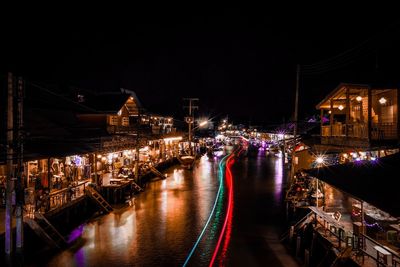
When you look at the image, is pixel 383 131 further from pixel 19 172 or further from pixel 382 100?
pixel 19 172

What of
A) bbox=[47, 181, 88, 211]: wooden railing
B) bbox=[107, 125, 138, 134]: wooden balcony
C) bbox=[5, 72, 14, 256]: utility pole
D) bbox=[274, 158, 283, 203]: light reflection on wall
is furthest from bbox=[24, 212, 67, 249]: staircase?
bbox=[107, 125, 138, 134]: wooden balcony

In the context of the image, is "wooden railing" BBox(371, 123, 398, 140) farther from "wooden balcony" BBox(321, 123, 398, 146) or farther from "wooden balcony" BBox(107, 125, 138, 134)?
"wooden balcony" BBox(107, 125, 138, 134)

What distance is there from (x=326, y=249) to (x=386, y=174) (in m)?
4.74

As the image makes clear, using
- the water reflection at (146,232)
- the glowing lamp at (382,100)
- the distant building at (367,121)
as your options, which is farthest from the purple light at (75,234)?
the glowing lamp at (382,100)

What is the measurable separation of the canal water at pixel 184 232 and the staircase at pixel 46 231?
25.7 inches

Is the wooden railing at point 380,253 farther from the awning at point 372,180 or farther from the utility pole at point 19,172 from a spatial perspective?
the utility pole at point 19,172

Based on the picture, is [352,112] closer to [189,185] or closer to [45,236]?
[189,185]

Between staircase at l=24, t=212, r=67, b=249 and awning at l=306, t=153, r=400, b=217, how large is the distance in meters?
11.8

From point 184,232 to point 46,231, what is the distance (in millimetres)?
6874

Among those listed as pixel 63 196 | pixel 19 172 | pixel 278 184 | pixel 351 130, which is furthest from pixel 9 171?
pixel 278 184

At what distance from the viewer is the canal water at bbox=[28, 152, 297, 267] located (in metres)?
14.8

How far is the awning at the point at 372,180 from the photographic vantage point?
827 cm

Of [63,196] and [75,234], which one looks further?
[63,196]

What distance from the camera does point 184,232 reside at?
731 inches
